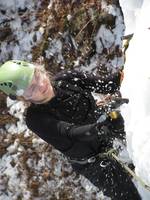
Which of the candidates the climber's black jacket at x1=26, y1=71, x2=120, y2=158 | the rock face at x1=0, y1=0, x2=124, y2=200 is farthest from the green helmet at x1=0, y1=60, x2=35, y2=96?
the rock face at x1=0, y1=0, x2=124, y2=200

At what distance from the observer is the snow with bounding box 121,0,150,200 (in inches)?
137

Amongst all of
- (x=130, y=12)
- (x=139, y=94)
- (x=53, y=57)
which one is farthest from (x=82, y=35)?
(x=139, y=94)

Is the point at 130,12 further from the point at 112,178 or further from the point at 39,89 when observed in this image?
the point at 112,178

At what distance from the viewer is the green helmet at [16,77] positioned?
3.82 meters

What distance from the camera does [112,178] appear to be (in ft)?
14.3

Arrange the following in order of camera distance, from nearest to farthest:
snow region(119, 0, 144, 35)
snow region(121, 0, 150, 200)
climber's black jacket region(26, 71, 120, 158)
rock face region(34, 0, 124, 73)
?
snow region(121, 0, 150, 200), climber's black jacket region(26, 71, 120, 158), snow region(119, 0, 144, 35), rock face region(34, 0, 124, 73)

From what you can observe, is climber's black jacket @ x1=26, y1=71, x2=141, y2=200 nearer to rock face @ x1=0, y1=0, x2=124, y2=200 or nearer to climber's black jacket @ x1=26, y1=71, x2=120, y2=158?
climber's black jacket @ x1=26, y1=71, x2=120, y2=158

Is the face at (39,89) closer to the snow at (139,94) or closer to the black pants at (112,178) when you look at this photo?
the snow at (139,94)

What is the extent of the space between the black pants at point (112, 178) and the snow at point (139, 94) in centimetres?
61

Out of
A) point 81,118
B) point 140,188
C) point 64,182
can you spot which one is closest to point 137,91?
point 81,118

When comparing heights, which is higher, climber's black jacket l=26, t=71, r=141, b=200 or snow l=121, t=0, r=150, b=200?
snow l=121, t=0, r=150, b=200

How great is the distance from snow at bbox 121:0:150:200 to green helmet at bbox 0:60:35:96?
0.77 metres

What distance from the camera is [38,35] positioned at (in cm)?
A: 652

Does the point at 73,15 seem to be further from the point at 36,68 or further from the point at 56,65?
the point at 36,68
